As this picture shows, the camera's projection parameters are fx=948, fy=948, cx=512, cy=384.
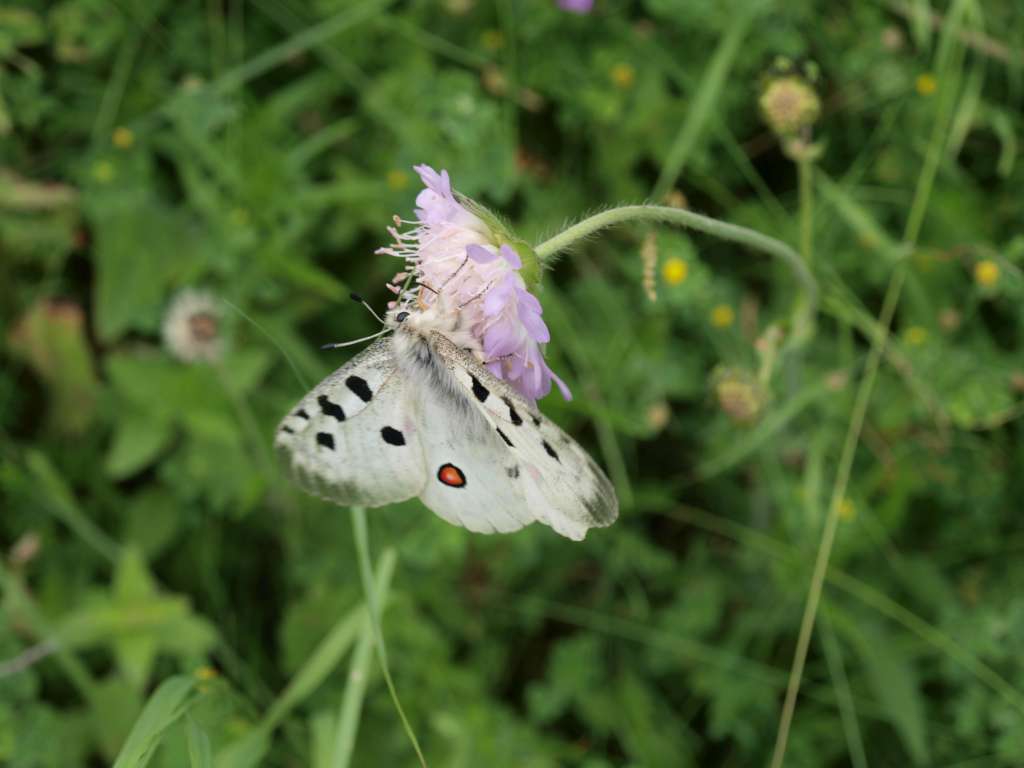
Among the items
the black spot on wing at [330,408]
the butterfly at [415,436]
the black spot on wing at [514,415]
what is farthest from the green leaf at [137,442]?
the black spot on wing at [514,415]

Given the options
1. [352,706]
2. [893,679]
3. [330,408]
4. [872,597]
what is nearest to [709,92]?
[872,597]

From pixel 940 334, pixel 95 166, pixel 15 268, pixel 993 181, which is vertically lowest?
pixel 15 268

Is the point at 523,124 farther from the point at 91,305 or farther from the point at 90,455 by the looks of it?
the point at 90,455

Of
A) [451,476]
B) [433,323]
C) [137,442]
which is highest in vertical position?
[433,323]

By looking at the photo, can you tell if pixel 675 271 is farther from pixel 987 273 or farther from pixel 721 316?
pixel 987 273

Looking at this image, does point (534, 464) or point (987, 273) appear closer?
point (534, 464)

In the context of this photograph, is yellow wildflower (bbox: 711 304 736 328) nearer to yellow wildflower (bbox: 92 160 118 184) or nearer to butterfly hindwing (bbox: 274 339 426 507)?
butterfly hindwing (bbox: 274 339 426 507)

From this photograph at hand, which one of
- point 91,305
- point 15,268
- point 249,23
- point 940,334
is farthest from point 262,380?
point 940,334
